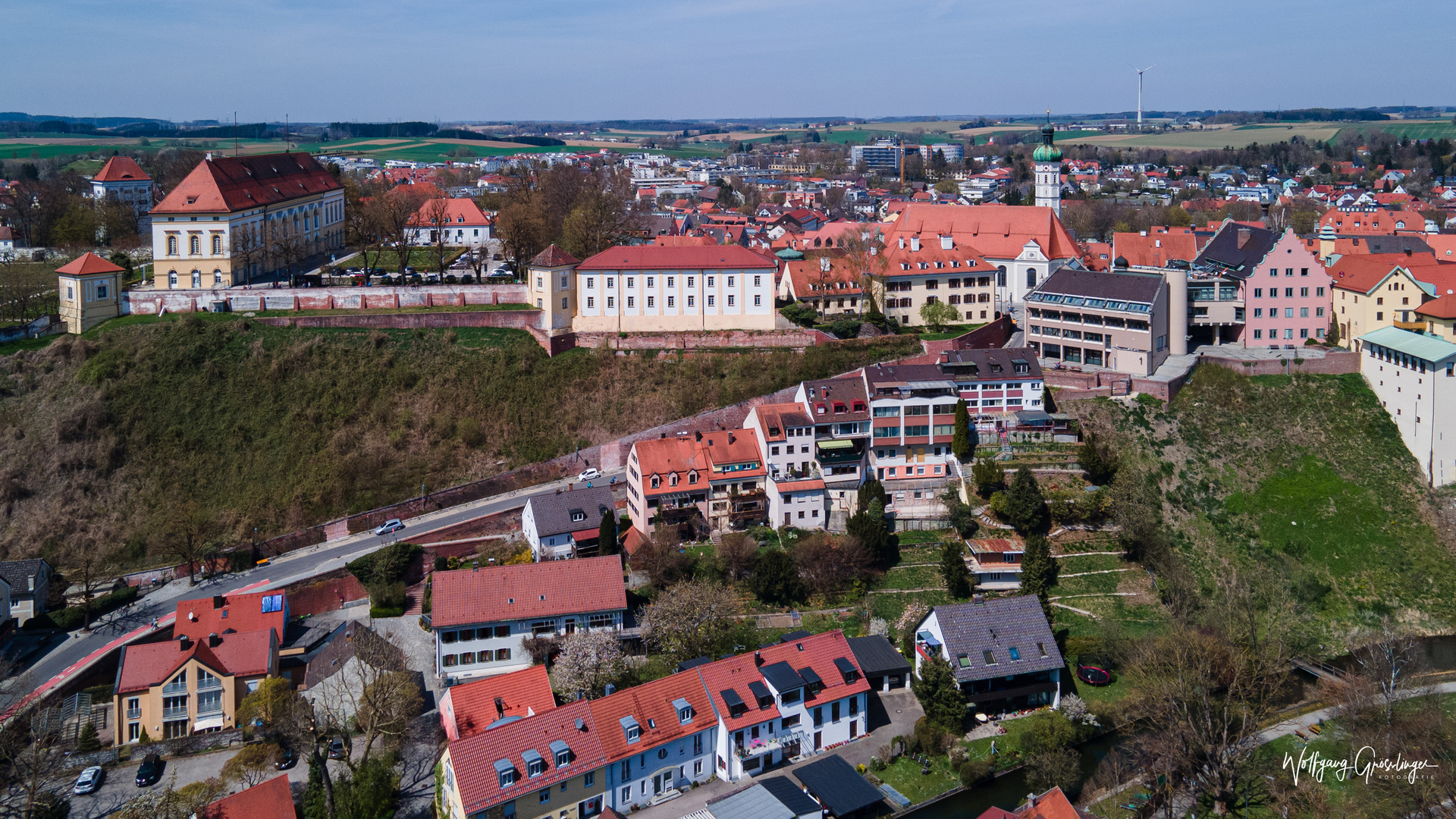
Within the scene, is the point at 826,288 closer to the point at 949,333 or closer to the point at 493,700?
the point at 949,333

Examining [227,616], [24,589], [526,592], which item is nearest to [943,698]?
[526,592]

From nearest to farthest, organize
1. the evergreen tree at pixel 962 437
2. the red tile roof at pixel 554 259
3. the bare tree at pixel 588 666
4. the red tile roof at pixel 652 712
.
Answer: the red tile roof at pixel 652 712, the bare tree at pixel 588 666, the evergreen tree at pixel 962 437, the red tile roof at pixel 554 259

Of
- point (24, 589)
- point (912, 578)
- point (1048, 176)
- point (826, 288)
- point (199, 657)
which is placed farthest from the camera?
point (1048, 176)

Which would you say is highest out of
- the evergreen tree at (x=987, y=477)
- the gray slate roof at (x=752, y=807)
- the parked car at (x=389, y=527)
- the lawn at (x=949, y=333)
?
the lawn at (x=949, y=333)

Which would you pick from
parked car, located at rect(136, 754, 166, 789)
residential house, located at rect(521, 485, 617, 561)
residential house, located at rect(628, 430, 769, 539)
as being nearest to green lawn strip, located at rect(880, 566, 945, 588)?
residential house, located at rect(628, 430, 769, 539)

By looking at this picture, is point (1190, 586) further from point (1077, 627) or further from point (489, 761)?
point (489, 761)

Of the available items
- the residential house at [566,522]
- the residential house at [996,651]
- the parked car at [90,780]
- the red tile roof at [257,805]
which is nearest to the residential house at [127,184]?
the residential house at [566,522]

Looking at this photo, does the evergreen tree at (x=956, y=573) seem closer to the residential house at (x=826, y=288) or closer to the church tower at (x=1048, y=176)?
the residential house at (x=826, y=288)
